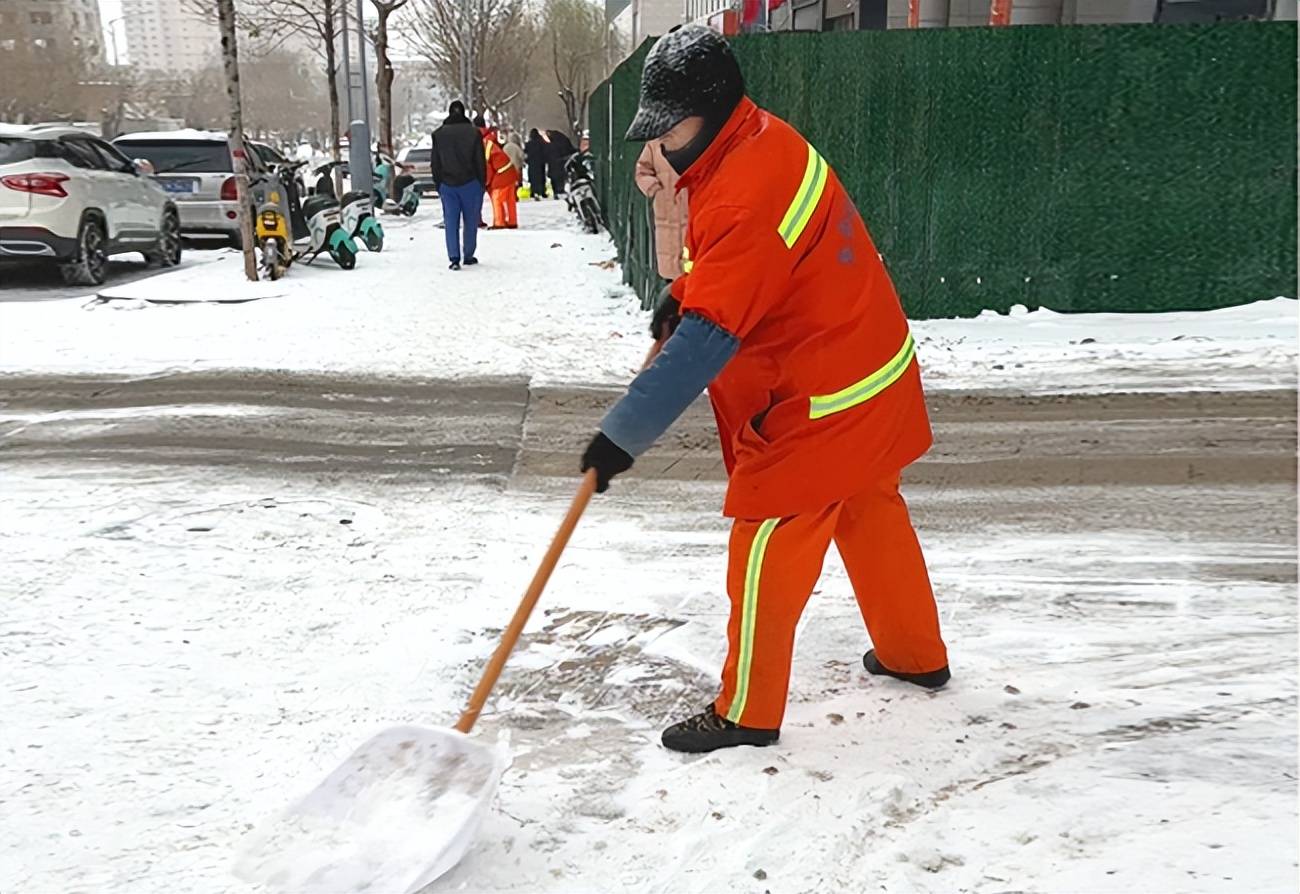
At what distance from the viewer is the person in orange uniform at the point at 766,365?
2.66 m

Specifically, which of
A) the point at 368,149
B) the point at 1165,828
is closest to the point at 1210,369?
the point at 1165,828

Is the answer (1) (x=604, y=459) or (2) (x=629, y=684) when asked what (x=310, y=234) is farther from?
(1) (x=604, y=459)

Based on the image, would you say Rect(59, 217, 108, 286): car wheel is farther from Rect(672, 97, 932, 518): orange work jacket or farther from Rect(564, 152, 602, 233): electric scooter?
Rect(672, 97, 932, 518): orange work jacket

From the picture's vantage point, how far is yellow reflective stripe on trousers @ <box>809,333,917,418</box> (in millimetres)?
2889

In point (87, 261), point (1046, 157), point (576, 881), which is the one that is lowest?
point (576, 881)

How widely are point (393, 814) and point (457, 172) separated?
11430mm

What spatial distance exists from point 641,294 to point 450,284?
8.72 ft

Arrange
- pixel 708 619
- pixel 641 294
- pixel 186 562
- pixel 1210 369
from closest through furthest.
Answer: pixel 708 619, pixel 186 562, pixel 1210 369, pixel 641 294

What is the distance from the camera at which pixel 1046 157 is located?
8.95m

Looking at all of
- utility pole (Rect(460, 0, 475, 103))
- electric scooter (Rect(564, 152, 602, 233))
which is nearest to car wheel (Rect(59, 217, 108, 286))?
electric scooter (Rect(564, 152, 602, 233))

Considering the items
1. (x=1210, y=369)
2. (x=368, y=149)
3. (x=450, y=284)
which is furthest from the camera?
(x=368, y=149)

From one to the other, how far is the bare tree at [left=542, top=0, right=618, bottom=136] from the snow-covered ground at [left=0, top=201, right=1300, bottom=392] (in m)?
48.8

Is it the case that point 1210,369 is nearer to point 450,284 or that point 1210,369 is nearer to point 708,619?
point 708,619

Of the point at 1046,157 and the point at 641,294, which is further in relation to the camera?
the point at 641,294
